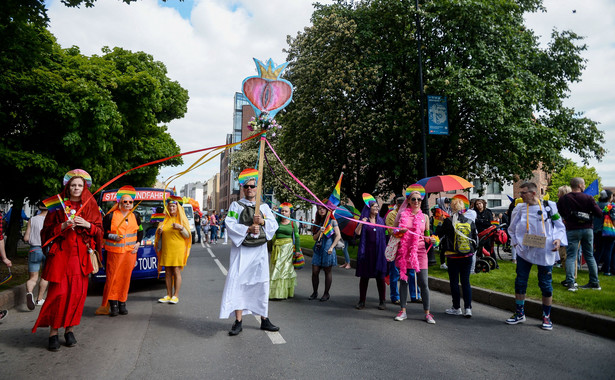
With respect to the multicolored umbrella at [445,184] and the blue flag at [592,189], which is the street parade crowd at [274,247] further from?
the multicolored umbrella at [445,184]

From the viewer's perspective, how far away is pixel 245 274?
559cm

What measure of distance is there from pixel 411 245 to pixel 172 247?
406 cm

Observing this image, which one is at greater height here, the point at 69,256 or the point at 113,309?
the point at 69,256

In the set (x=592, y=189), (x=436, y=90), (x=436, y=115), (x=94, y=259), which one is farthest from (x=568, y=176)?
(x=94, y=259)

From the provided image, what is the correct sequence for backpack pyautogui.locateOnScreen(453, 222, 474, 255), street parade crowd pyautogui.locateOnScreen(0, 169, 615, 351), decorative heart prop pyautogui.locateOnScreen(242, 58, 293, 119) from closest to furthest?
street parade crowd pyautogui.locateOnScreen(0, 169, 615, 351) → decorative heart prop pyautogui.locateOnScreen(242, 58, 293, 119) → backpack pyautogui.locateOnScreen(453, 222, 474, 255)

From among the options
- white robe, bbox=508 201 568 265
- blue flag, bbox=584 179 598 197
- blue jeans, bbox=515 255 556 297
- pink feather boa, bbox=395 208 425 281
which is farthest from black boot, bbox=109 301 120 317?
blue flag, bbox=584 179 598 197

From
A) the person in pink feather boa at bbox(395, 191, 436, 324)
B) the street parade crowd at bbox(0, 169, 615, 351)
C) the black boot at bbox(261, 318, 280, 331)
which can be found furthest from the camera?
the person in pink feather boa at bbox(395, 191, 436, 324)

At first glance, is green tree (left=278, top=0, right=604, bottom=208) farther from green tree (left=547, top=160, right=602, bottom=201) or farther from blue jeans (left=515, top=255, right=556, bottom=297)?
green tree (left=547, top=160, right=602, bottom=201)

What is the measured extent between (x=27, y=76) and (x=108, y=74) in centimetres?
629

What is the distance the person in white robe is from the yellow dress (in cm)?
539

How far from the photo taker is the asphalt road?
13.6ft

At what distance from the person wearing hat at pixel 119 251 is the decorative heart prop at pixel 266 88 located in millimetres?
2814

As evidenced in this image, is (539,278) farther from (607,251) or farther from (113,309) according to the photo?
(113,309)

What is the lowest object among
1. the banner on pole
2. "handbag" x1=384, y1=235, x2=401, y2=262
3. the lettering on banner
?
"handbag" x1=384, y1=235, x2=401, y2=262
